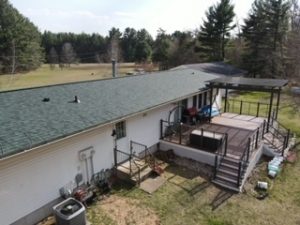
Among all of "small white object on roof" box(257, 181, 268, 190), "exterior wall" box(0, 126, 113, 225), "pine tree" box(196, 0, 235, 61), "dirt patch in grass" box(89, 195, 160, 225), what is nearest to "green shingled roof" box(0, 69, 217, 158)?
"exterior wall" box(0, 126, 113, 225)

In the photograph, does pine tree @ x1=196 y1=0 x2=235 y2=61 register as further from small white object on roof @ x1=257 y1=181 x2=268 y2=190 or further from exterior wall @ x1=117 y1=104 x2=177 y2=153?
small white object on roof @ x1=257 y1=181 x2=268 y2=190

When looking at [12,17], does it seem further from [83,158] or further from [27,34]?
[83,158]

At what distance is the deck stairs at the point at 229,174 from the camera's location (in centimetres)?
945

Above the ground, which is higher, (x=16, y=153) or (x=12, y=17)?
(x=12, y=17)

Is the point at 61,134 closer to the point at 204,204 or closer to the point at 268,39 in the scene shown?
the point at 204,204

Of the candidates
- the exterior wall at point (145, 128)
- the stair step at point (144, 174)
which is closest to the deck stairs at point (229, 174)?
the stair step at point (144, 174)

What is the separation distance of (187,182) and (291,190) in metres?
4.01

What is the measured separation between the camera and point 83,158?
856 cm

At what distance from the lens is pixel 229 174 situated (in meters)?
9.90

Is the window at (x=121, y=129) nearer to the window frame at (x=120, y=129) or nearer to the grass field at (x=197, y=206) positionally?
the window frame at (x=120, y=129)

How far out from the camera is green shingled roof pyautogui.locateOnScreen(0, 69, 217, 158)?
266 inches

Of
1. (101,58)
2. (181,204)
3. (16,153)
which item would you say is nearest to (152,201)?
(181,204)

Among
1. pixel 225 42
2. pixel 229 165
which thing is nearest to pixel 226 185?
pixel 229 165

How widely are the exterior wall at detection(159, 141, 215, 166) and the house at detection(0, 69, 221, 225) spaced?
0.56 meters
